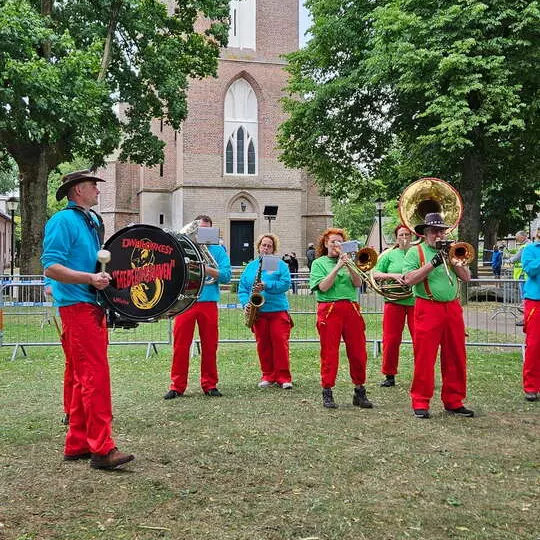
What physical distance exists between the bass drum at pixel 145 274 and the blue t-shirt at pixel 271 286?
2758 mm

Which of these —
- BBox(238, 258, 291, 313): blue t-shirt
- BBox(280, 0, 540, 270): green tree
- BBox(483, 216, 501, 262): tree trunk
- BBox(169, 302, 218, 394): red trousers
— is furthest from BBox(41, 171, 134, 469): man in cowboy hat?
BBox(483, 216, 501, 262): tree trunk

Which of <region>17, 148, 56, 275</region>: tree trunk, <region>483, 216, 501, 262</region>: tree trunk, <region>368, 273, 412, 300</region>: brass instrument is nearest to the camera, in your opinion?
<region>368, 273, 412, 300</region>: brass instrument

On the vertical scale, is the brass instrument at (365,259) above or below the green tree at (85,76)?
below

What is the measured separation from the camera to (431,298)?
639 cm

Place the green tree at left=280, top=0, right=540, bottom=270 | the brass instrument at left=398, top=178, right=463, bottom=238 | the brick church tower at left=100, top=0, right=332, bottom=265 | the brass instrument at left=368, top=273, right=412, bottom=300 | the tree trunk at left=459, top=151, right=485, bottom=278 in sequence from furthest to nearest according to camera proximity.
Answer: the brick church tower at left=100, top=0, right=332, bottom=265 < the tree trunk at left=459, top=151, right=485, bottom=278 < the green tree at left=280, top=0, right=540, bottom=270 < the brass instrument at left=368, top=273, right=412, bottom=300 < the brass instrument at left=398, top=178, right=463, bottom=238

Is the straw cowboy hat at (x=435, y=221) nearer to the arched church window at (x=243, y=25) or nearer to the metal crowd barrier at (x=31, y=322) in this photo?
the metal crowd barrier at (x=31, y=322)

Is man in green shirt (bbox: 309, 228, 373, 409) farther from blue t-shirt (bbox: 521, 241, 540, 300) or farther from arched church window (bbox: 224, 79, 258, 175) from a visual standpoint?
arched church window (bbox: 224, 79, 258, 175)

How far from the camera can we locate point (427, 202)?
23.2ft

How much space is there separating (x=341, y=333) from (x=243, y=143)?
31.8 m

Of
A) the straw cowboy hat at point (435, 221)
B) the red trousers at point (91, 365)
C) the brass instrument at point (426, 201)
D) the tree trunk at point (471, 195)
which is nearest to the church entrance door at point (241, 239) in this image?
the tree trunk at point (471, 195)

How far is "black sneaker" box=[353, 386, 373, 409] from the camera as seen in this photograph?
7.00 metres

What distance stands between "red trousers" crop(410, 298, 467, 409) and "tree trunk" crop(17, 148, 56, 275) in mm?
15483

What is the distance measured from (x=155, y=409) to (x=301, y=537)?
11.7 feet

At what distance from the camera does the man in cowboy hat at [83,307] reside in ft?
15.8
